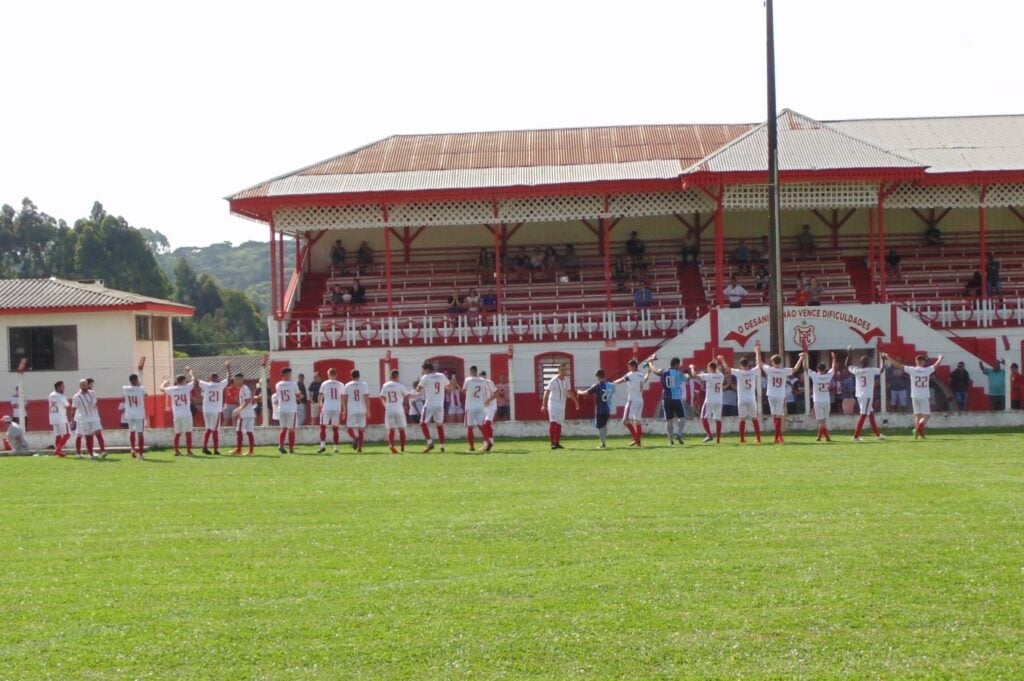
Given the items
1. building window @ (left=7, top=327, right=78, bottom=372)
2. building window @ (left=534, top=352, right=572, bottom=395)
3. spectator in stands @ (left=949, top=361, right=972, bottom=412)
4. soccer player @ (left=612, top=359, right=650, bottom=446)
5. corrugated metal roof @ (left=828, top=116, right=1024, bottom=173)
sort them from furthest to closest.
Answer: building window @ (left=7, top=327, right=78, bottom=372), corrugated metal roof @ (left=828, top=116, right=1024, bottom=173), building window @ (left=534, top=352, right=572, bottom=395), spectator in stands @ (left=949, top=361, right=972, bottom=412), soccer player @ (left=612, top=359, right=650, bottom=446)

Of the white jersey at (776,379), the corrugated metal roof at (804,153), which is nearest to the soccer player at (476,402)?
the white jersey at (776,379)

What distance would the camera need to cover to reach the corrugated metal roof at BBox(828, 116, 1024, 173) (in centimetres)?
3541

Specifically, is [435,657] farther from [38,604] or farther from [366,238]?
[366,238]

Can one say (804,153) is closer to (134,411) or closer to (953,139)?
(953,139)

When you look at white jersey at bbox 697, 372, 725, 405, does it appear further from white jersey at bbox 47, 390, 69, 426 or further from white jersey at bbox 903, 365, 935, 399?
white jersey at bbox 47, 390, 69, 426

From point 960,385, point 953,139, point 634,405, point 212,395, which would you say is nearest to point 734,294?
point 960,385

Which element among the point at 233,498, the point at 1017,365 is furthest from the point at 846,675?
the point at 1017,365

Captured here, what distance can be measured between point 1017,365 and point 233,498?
22.4 m

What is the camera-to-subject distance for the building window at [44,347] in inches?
1435

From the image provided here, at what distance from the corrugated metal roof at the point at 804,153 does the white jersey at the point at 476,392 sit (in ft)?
35.4

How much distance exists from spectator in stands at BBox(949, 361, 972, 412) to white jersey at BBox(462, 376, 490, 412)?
1199 centimetres

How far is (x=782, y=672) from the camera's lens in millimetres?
7961

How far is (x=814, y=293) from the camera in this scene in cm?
3431

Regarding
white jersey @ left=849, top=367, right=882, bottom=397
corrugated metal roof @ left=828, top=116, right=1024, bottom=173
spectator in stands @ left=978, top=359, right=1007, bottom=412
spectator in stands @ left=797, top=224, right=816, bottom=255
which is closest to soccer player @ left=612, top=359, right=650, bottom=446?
white jersey @ left=849, top=367, right=882, bottom=397
